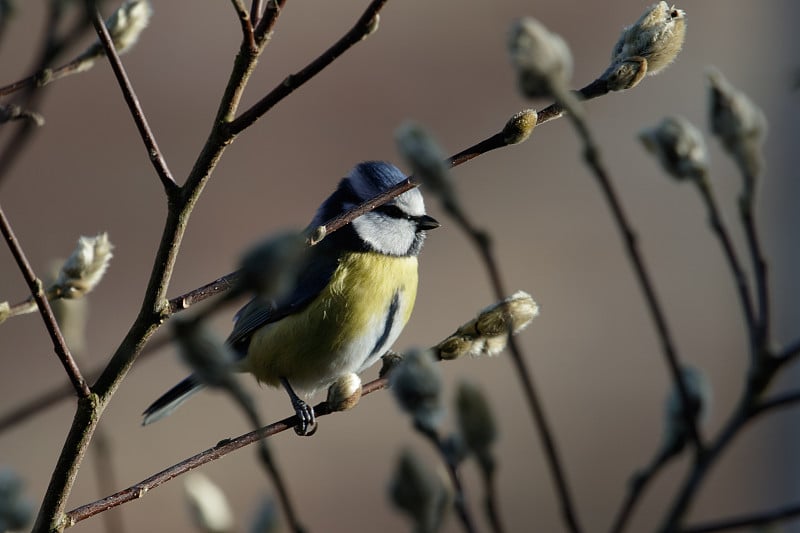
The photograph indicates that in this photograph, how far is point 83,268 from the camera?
747 mm

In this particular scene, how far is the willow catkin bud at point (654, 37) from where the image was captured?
0.67 m

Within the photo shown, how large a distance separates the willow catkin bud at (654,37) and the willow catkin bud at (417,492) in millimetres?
370

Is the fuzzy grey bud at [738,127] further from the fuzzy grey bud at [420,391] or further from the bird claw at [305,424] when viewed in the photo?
the bird claw at [305,424]

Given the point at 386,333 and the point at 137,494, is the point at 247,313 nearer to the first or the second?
the point at 386,333

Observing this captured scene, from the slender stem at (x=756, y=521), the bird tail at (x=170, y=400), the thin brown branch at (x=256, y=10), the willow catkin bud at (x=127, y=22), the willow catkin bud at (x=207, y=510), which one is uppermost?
the willow catkin bud at (x=127, y=22)

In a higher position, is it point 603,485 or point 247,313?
point 247,313

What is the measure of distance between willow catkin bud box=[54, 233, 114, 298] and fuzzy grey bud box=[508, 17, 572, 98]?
17.2 inches

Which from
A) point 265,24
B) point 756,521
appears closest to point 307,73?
point 265,24

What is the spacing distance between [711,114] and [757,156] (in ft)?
0.11

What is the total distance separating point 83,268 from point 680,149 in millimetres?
468

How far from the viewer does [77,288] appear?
754 mm

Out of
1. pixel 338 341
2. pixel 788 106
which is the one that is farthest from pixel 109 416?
pixel 788 106

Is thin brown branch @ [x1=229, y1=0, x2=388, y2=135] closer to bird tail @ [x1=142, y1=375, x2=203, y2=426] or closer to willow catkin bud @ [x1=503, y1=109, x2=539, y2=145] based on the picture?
willow catkin bud @ [x1=503, y1=109, x2=539, y2=145]

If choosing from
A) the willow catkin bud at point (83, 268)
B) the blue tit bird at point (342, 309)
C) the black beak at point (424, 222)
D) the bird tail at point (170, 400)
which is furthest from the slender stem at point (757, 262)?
the bird tail at point (170, 400)
